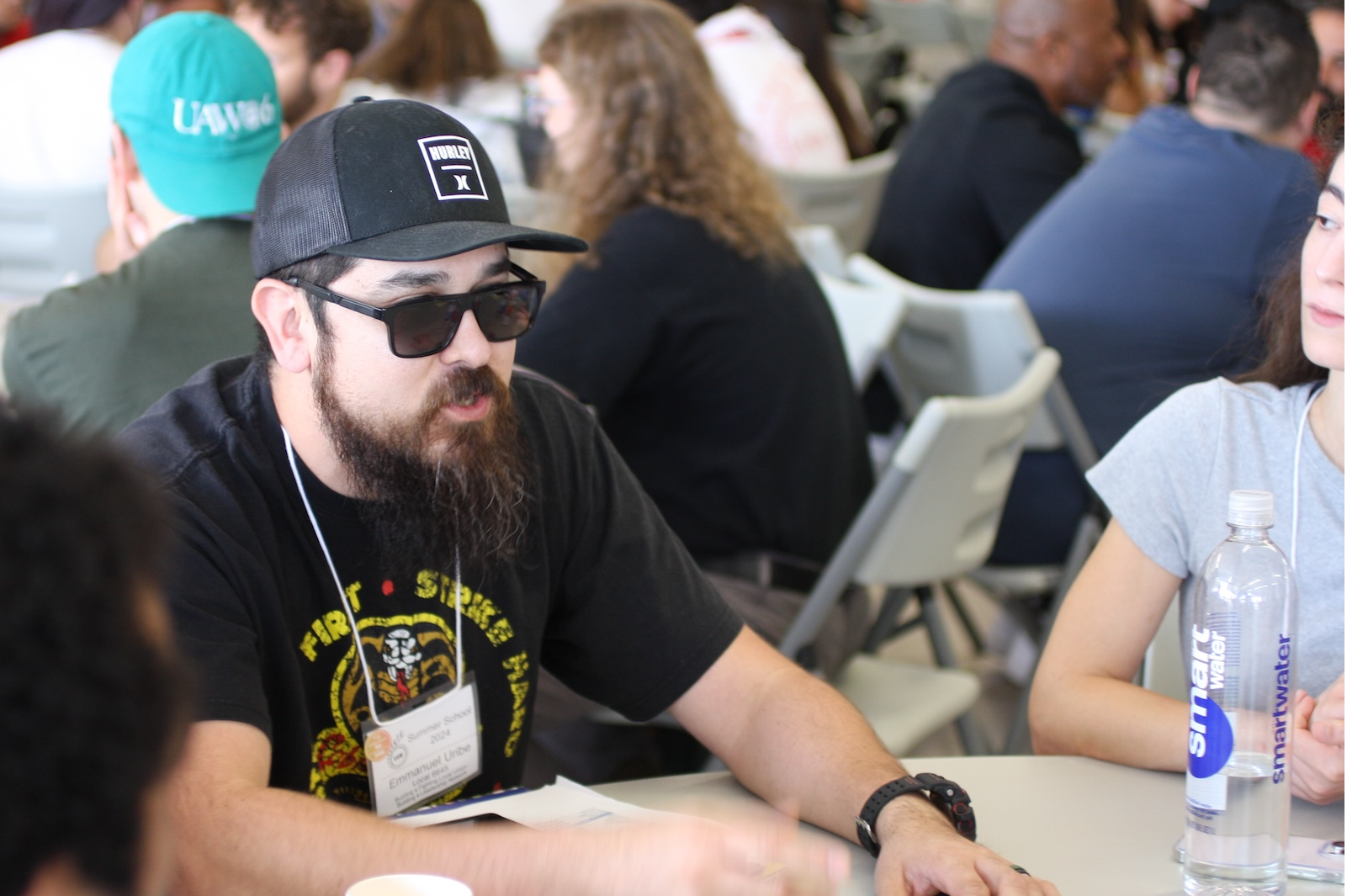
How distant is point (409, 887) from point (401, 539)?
53 centimetres

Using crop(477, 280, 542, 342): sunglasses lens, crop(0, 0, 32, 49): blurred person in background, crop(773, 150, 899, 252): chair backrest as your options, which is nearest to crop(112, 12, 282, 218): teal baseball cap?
crop(477, 280, 542, 342): sunglasses lens

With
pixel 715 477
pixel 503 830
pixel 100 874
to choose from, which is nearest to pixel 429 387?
pixel 503 830

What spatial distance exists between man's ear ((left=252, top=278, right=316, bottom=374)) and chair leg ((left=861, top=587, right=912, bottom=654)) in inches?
60.5

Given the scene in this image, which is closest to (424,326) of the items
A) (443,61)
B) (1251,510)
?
(1251,510)

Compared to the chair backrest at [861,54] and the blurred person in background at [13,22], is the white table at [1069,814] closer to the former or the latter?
the blurred person in background at [13,22]

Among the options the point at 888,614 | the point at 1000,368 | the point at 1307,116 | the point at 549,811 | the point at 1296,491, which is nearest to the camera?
the point at 549,811

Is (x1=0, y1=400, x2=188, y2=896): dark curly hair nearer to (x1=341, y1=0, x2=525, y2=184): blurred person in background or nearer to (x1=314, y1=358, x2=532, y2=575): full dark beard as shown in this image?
(x1=314, y1=358, x2=532, y2=575): full dark beard

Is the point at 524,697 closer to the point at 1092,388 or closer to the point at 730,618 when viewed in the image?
the point at 730,618

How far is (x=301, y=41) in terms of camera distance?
3.55 metres

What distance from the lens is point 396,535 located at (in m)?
1.42

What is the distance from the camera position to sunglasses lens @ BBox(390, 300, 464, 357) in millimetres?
1388

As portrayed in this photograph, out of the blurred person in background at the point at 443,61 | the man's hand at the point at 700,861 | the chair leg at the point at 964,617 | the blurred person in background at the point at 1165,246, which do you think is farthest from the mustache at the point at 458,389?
the blurred person in background at the point at 443,61

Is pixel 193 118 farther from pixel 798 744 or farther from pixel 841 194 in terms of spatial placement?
pixel 841 194

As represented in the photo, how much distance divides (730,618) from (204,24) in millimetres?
1425
